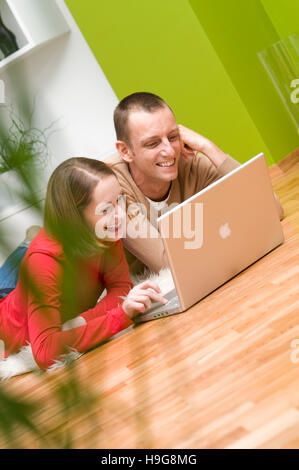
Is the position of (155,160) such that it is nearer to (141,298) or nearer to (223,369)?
(141,298)

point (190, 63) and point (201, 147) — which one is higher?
point (190, 63)

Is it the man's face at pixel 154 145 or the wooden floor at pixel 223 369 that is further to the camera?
the man's face at pixel 154 145

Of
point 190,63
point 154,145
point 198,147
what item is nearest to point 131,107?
point 154,145

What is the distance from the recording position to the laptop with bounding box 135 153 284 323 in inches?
55.2

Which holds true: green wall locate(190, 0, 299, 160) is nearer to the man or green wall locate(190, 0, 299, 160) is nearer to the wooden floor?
the man

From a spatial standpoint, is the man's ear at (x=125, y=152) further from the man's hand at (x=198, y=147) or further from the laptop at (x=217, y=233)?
the laptop at (x=217, y=233)

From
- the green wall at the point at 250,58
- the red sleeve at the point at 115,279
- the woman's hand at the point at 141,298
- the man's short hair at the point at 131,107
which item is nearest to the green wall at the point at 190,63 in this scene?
the green wall at the point at 250,58

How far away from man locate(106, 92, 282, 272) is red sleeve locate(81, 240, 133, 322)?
0.06 metres

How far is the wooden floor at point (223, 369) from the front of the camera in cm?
81

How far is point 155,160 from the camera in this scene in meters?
1.92

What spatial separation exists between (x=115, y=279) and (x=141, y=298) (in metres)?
0.28

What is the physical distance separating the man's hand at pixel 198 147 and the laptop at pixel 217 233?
413 mm

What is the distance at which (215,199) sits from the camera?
4.81 feet

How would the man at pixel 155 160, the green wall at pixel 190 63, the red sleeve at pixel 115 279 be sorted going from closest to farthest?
the red sleeve at pixel 115 279
the man at pixel 155 160
the green wall at pixel 190 63
